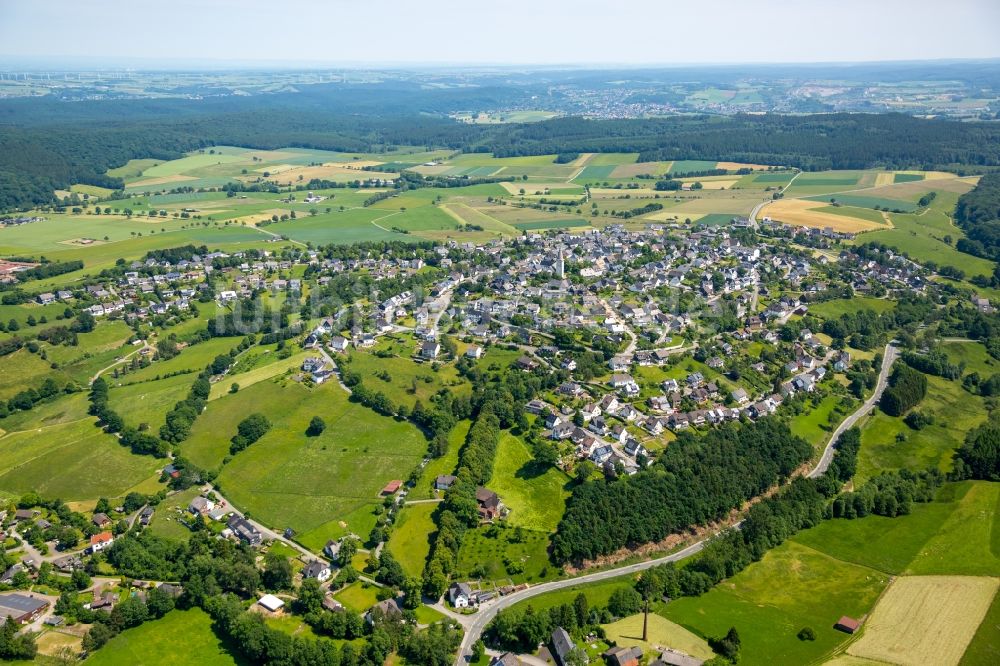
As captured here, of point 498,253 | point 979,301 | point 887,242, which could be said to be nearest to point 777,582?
point 979,301

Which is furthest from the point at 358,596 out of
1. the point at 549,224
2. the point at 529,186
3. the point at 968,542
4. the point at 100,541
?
the point at 529,186

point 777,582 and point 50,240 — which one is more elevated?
point 50,240

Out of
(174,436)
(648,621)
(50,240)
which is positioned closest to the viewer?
(648,621)

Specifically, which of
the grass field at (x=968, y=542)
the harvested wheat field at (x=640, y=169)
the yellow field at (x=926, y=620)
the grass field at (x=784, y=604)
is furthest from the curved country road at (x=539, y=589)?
the harvested wheat field at (x=640, y=169)

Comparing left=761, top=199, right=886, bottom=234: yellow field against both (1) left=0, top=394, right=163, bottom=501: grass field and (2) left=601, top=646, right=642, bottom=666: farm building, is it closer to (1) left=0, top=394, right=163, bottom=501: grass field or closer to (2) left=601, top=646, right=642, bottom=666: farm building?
(2) left=601, top=646, right=642, bottom=666: farm building

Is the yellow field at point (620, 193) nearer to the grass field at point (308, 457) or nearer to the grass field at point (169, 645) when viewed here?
the grass field at point (308, 457)

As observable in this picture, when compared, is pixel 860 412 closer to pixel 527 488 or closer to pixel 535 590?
pixel 527 488

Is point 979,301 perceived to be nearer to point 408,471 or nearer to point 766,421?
point 766,421
